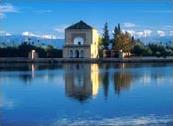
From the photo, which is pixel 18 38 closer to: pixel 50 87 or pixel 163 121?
pixel 50 87

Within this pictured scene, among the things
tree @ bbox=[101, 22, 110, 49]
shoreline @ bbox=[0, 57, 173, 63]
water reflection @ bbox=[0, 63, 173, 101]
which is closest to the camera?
water reflection @ bbox=[0, 63, 173, 101]

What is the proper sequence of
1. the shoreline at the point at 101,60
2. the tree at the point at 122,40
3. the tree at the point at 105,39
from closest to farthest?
the shoreline at the point at 101,60 → the tree at the point at 122,40 → the tree at the point at 105,39

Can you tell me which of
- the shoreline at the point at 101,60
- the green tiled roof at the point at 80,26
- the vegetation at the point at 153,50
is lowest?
the shoreline at the point at 101,60

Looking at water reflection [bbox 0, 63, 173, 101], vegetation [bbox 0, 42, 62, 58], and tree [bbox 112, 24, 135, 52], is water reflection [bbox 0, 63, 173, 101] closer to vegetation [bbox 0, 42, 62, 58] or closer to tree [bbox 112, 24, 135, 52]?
vegetation [bbox 0, 42, 62, 58]

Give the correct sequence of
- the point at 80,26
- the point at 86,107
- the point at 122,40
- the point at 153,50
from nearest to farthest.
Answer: the point at 86,107, the point at 153,50, the point at 122,40, the point at 80,26

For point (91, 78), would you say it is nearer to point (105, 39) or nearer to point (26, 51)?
point (26, 51)

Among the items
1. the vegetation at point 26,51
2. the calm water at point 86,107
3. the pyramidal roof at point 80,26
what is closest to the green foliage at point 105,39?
the pyramidal roof at point 80,26

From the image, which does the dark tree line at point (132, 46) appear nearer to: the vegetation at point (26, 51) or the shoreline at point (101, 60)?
the shoreline at point (101, 60)

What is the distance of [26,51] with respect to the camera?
23.3 metres

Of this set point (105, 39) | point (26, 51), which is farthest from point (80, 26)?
point (26, 51)

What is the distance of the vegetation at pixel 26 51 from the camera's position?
74.1 feet

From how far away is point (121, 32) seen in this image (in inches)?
966

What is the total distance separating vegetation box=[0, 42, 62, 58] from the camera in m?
22.6

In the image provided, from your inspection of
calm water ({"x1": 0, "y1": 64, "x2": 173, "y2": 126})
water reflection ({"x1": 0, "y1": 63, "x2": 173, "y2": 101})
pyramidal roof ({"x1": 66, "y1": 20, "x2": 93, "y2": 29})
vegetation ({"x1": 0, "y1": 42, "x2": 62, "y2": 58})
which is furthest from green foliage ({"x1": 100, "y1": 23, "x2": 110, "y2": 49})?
calm water ({"x1": 0, "y1": 64, "x2": 173, "y2": 126})
